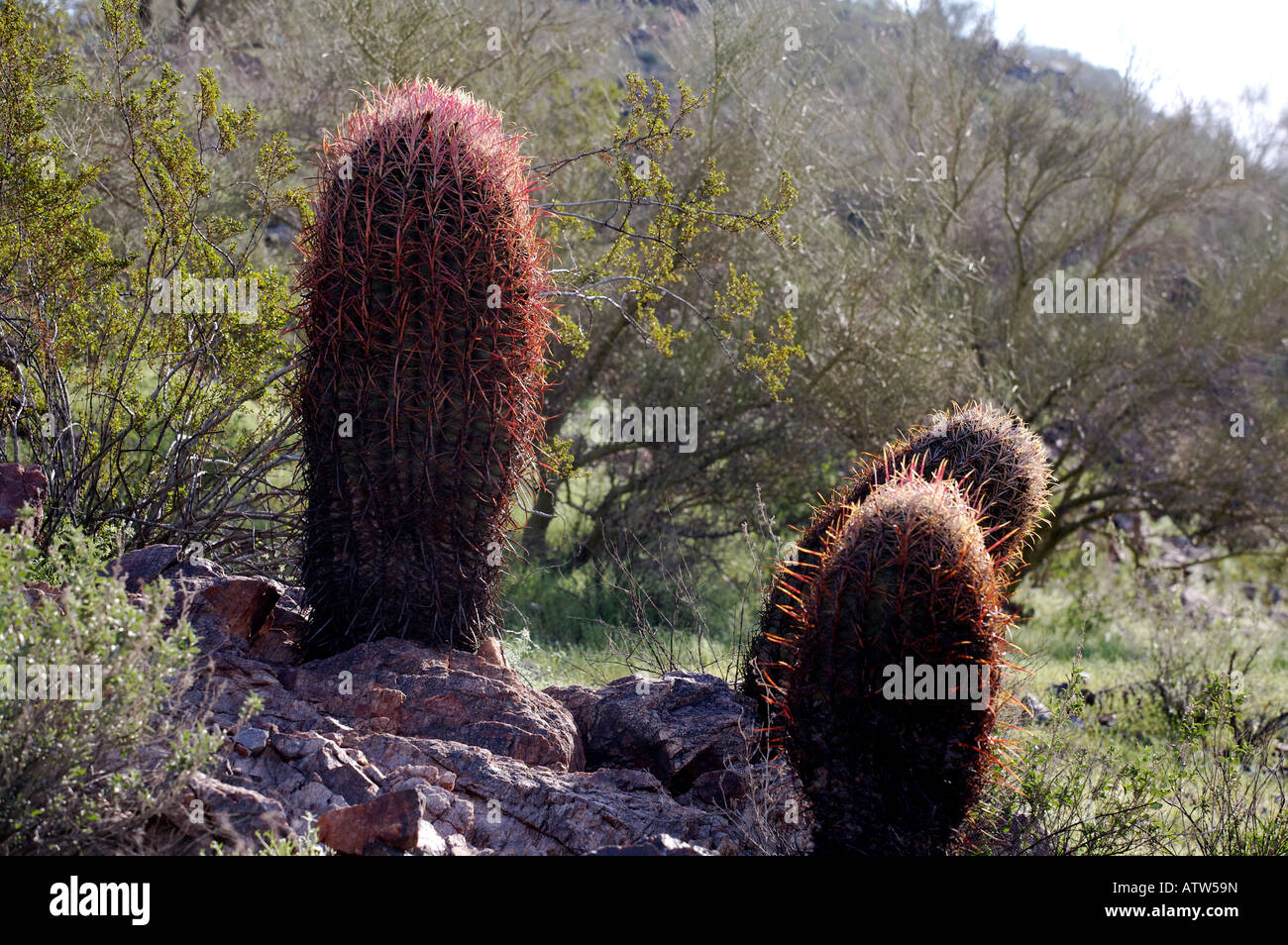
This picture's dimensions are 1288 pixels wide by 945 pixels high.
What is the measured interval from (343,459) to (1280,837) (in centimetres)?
358

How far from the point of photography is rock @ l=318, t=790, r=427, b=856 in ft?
10.2

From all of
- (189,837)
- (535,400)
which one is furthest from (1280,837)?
(189,837)

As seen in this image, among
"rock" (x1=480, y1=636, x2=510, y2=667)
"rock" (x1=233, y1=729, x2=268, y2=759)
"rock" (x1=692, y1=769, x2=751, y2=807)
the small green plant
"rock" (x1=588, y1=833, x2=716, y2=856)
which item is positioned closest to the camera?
the small green plant

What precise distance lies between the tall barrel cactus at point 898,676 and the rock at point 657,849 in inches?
16.3

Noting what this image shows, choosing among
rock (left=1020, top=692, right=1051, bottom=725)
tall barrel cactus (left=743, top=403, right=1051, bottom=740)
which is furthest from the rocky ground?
rock (left=1020, top=692, right=1051, bottom=725)

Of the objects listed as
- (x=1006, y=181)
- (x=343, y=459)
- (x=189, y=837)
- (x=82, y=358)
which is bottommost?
(x=189, y=837)

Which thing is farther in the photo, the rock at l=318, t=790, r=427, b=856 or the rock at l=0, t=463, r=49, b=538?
the rock at l=0, t=463, r=49, b=538

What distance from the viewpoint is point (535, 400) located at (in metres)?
4.59

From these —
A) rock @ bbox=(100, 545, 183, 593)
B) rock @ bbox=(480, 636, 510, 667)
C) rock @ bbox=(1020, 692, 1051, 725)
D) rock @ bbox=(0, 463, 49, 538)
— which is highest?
rock @ bbox=(0, 463, 49, 538)

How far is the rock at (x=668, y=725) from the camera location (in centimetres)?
430

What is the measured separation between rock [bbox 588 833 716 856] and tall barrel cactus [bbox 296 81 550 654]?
1540 mm

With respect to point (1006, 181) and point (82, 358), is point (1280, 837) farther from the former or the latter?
point (1006, 181)

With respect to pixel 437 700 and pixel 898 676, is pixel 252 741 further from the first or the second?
pixel 898 676

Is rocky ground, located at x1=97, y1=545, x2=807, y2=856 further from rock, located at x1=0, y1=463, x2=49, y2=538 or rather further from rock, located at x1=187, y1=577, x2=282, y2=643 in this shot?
rock, located at x1=0, y1=463, x2=49, y2=538
